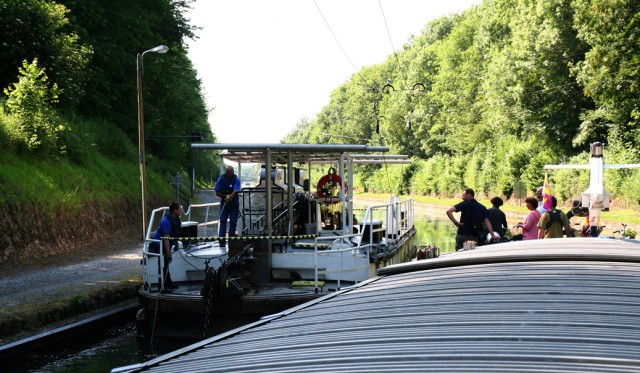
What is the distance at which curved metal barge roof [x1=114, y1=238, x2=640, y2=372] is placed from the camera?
352 cm

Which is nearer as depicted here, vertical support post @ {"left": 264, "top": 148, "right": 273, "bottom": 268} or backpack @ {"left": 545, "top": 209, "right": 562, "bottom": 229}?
backpack @ {"left": 545, "top": 209, "right": 562, "bottom": 229}

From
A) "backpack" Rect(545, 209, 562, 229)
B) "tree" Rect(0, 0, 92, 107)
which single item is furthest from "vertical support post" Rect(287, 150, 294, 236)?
"tree" Rect(0, 0, 92, 107)

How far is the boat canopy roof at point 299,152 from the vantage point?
42.5ft

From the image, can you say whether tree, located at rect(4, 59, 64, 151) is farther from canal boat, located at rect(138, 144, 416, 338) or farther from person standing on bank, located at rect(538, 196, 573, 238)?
person standing on bank, located at rect(538, 196, 573, 238)

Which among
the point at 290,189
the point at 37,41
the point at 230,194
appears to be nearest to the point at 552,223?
the point at 290,189

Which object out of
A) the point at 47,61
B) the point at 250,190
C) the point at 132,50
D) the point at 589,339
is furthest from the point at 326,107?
the point at 589,339

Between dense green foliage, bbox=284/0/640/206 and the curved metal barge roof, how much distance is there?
1054 inches

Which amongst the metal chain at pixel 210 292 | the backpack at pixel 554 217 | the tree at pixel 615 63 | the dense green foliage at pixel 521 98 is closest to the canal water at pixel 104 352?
the metal chain at pixel 210 292

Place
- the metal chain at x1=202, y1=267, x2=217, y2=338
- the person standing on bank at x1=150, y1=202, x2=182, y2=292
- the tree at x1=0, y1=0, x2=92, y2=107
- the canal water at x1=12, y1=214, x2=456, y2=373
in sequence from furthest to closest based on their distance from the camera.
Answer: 1. the tree at x1=0, y1=0, x2=92, y2=107
2. the person standing on bank at x1=150, y1=202, x2=182, y2=292
3. the metal chain at x1=202, y1=267, x2=217, y2=338
4. the canal water at x1=12, y1=214, x2=456, y2=373

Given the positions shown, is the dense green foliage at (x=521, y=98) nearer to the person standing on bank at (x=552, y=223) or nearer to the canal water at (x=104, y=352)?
the canal water at (x=104, y=352)

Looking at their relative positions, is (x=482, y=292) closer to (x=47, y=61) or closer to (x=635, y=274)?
(x=635, y=274)

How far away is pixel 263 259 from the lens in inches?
498

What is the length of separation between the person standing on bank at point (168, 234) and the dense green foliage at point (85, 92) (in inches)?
318

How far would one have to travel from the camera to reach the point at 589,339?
12.0 ft
